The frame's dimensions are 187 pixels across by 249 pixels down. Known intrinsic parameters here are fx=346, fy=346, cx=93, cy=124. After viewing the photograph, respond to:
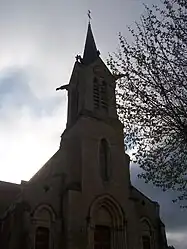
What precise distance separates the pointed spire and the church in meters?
0.46

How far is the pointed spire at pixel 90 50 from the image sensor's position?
92.4ft

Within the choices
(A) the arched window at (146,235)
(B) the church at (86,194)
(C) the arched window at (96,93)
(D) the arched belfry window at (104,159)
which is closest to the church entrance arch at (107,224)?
(B) the church at (86,194)

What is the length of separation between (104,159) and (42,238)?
6.95 metres

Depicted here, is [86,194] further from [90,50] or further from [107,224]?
[90,50]

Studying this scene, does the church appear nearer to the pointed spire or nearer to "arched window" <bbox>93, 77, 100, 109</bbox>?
"arched window" <bbox>93, 77, 100, 109</bbox>

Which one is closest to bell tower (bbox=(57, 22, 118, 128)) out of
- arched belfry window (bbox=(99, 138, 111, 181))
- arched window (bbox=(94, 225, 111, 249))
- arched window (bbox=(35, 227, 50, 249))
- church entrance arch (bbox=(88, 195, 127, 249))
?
arched belfry window (bbox=(99, 138, 111, 181))

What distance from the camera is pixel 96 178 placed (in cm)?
2202

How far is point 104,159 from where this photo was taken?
23.5 metres

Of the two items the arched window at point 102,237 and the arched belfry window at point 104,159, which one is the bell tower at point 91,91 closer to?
the arched belfry window at point 104,159

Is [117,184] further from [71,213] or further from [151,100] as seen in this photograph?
[151,100]

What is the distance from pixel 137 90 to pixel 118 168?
14.0 m

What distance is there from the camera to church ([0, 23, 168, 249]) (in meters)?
19.0

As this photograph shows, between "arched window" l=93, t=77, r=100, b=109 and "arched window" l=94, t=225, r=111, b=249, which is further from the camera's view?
"arched window" l=93, t=77, r=100, b=109

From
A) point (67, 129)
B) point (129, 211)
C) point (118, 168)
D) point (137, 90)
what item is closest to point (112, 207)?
point (129, 211)
